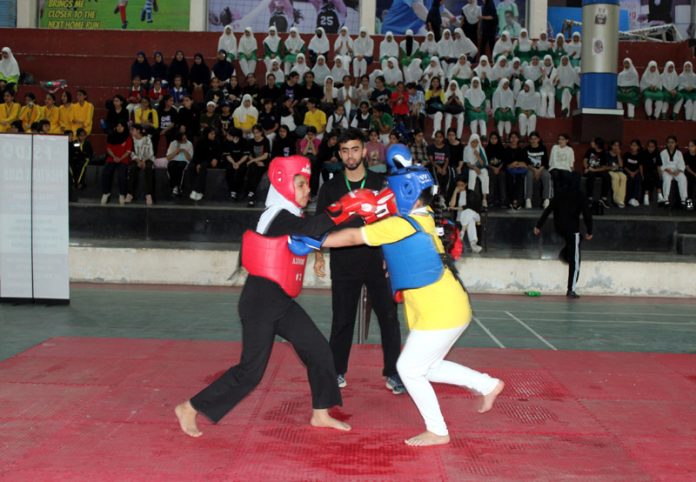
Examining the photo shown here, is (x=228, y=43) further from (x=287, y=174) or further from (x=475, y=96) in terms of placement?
(x=287, y=174)

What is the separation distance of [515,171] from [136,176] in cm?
793

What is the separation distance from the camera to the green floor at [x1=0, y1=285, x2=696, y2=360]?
31.6 feet

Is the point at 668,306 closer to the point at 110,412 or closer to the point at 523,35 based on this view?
the point at 110,412

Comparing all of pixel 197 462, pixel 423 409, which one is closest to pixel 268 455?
pixel 197 462

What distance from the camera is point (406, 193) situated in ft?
18.0

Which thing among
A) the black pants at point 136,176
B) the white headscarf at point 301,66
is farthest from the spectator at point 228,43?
the black pants at point 136,176

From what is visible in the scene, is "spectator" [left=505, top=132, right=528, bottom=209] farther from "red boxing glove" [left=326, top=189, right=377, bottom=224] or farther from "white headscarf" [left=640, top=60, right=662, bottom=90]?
"red boxing glove" [left=326, top=189, right=377, bottom=224]

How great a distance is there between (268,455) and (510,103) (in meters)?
16.6

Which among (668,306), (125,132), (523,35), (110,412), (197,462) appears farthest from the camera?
(523,35)

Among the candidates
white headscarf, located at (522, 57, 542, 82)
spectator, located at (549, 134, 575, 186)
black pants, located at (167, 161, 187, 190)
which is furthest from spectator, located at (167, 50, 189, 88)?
spectator, located at (549, 134, 575, 186)

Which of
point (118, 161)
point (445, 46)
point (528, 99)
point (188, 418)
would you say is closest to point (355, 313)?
point (188, 418)

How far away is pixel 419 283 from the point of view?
5512 mm

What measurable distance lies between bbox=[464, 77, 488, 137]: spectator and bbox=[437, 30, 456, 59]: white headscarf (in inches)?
113

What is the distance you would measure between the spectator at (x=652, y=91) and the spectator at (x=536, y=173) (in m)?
5.13
